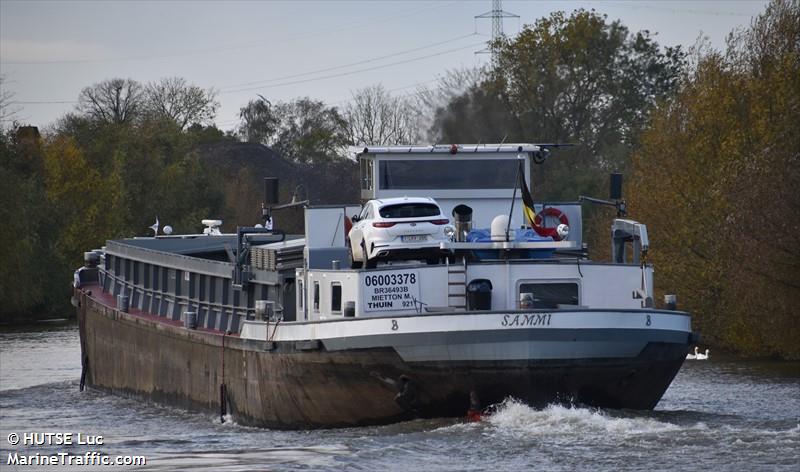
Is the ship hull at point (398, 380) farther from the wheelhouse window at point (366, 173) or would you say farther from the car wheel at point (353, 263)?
the wheelhouse window at point (366, 173)

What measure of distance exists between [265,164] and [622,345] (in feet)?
219

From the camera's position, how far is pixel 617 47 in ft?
232

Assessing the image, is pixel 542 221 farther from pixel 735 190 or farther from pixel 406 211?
pixel 735 190

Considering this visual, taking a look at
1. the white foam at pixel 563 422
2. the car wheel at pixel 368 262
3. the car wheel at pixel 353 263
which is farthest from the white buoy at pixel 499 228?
the white foam at pixel 563 422

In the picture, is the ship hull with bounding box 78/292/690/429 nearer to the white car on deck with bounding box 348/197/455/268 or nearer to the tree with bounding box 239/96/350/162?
the white car on deck with bounding box 348/197/455/268

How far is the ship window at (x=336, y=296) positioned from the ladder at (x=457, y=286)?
6.26ft

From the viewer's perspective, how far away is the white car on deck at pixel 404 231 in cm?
2441

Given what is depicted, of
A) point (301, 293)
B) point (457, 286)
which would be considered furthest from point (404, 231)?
point (301, 293)

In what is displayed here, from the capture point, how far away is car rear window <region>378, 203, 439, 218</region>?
2455cm

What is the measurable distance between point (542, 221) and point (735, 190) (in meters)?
13.1

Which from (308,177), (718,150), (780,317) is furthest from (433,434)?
(308,177)

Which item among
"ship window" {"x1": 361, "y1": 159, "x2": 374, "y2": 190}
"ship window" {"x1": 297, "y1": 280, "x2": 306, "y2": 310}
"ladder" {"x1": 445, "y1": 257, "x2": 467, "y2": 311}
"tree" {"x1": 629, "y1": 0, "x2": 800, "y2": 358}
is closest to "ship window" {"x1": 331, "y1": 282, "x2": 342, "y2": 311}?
"ship window" {"x1": 297, "y1": 280, "x2": 306, "y2": 310}

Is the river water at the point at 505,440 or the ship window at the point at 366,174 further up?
the ship window at the point at 366,174

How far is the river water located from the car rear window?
3459 mm
